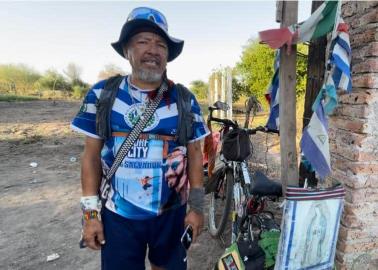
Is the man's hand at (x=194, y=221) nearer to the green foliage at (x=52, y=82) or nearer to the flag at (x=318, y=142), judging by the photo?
the flag at (x=318, y=142)

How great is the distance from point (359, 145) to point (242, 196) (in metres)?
1.17

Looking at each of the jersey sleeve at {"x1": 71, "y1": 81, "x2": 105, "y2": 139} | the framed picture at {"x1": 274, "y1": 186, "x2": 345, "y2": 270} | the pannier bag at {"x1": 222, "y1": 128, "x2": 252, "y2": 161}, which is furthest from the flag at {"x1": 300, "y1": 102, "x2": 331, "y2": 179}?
the jersey sleeve at {"x1": 71, "y1": 81, "x2": 105, "y2": 139}

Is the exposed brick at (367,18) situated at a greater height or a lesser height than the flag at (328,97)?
greater

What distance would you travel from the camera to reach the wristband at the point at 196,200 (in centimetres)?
188

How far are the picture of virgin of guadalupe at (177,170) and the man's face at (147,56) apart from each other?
1.43ft

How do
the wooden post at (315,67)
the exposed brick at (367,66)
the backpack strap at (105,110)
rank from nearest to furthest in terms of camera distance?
the backpack strap at (105,110) < the exposed brick at (367,66) < the wooden post at (315,67)

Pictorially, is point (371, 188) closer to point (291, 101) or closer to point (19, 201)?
point (291, 101)

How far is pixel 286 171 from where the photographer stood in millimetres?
2074

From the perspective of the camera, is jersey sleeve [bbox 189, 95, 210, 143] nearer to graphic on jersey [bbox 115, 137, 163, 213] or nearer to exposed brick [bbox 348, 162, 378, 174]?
graphic on jersey [bbox 115, 137, 163, 213]

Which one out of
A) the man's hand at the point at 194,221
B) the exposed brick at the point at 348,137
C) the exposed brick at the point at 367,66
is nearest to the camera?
the man's hand at the point at 194,221

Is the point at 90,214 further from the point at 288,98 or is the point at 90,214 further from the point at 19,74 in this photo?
the point at 19,74

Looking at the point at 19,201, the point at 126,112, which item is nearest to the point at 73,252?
the point at 19,201

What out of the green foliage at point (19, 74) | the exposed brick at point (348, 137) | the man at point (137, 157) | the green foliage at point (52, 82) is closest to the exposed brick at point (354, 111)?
the exposed brick at point (348, 137)

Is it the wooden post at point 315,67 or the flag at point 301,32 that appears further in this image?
the wooden post at point 315,67
